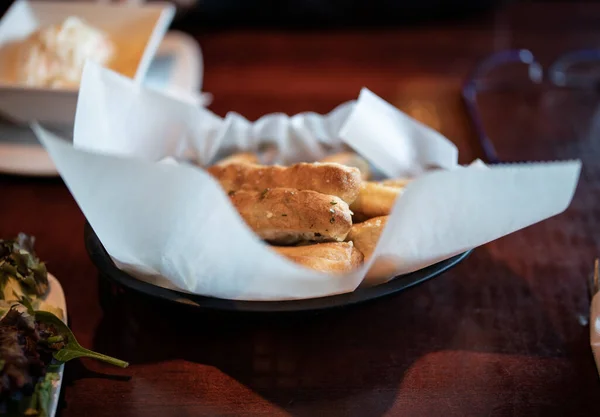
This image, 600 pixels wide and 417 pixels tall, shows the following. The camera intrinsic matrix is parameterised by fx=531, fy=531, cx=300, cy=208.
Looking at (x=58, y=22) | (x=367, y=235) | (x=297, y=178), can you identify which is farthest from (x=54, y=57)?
(x=367, y=235)

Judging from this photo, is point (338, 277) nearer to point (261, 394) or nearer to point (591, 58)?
point (261, 394)

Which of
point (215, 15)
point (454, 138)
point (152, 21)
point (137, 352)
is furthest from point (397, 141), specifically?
point (215, 15)

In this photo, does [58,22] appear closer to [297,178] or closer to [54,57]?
[54,57]

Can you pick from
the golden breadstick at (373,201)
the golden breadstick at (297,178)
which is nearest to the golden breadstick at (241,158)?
the golden breadstick at (297,178)

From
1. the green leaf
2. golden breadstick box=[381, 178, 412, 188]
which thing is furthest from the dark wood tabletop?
golden breadstick box=[381, 178, 412, 188]

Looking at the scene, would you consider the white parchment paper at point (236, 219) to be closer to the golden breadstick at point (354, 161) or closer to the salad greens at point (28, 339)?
the salad greens at point (28, 339)
